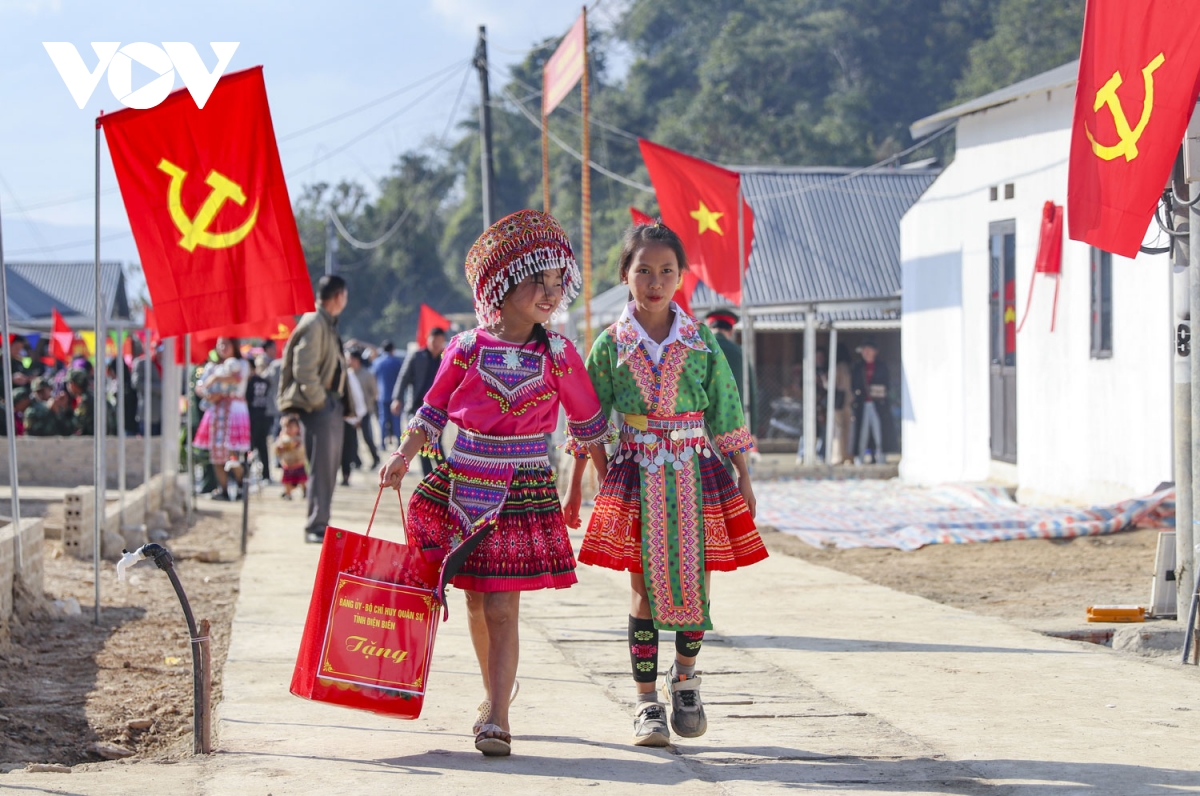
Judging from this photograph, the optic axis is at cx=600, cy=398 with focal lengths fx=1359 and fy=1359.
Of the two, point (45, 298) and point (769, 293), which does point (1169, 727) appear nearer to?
point (769, 293)

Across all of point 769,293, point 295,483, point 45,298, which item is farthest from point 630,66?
point 295,483

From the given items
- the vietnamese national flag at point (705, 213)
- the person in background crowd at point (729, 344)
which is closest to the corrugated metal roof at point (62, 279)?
the vietnamese national flag at point (705, 213)

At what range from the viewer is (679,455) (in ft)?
14.1

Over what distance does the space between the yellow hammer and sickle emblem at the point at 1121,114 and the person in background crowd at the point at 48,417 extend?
14487 millimetres

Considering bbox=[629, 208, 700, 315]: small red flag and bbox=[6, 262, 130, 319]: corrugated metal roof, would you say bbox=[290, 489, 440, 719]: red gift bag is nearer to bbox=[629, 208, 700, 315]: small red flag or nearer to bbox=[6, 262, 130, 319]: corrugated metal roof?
bbox=[629, 208, 700, 315]: small red flag

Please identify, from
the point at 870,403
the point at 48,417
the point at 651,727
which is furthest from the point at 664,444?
the point at 870,403

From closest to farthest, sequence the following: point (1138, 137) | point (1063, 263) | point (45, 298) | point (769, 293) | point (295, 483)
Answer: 1. point (1138, 137)
2. point (1063, 263)
3. point (295, 483)
4. point (769, 293)
5. point (45, 298)

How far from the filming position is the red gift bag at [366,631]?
407cm

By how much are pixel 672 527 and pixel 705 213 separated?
29.9 feet

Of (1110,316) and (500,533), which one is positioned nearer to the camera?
(500,533)

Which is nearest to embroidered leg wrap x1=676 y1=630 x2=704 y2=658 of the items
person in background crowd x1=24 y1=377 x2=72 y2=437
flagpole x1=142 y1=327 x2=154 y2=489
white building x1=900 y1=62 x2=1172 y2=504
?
white building x1=900 y1=62 x2=1172 y2=504

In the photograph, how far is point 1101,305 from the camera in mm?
11805

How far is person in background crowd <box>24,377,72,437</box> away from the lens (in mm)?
17047

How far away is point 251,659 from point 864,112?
46.8 metres
